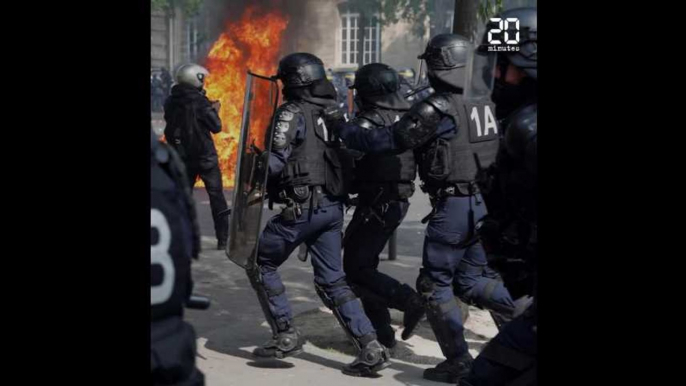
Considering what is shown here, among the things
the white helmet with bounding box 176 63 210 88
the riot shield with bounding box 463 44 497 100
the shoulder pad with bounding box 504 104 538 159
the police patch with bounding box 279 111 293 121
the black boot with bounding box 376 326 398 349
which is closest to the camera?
the shoulder pad with bounding box 504 104 538 159

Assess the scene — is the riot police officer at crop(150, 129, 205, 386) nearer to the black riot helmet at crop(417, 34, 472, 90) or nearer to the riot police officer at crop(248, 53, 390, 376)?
the riot police officer at crop(248, 53, 390, 376)

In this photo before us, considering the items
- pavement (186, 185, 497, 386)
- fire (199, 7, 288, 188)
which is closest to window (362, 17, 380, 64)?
fire (199, 7, 288, 188)

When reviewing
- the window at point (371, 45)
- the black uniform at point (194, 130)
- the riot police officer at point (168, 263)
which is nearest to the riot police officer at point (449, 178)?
the riot police officer at point (168, 263)

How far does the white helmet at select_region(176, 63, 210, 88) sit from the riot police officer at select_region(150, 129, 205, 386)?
6.76 m

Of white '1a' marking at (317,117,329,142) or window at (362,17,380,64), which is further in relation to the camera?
window at (362,17,380,64)

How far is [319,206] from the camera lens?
6195 mm

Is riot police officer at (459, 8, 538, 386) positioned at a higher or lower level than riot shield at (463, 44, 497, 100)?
lower

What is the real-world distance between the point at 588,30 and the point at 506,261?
906mm

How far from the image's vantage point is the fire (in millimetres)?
13336

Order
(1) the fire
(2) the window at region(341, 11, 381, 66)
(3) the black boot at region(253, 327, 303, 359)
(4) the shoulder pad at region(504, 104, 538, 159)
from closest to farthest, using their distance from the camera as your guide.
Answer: (4) the shoulder pad at region(504, 104, 538, 159) → (3) the black boot at region(253, 327, 303, 359) → (1) the fire → (2) the window at region(341, 11, 381, 66)

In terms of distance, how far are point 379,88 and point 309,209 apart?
78cm

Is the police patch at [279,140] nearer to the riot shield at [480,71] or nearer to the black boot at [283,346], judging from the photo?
the black boot at [283,346]

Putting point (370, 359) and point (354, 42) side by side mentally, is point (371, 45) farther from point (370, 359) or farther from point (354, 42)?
point (370, 359)
